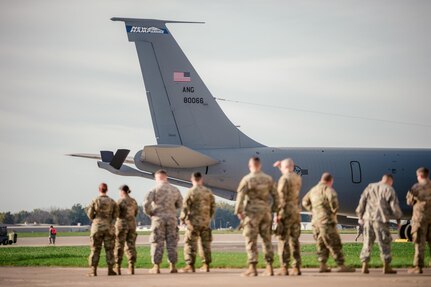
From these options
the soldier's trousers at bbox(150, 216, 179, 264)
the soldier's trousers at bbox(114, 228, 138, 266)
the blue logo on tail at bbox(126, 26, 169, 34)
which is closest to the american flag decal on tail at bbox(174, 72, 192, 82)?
the blue logo on tail at bbox(126, 26, 169, 34)

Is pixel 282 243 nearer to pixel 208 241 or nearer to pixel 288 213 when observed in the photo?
pixel 288 213

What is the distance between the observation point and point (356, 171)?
3634cm

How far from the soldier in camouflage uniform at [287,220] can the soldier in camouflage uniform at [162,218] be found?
9.25ft

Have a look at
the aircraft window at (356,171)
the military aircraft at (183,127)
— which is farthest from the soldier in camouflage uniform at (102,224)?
the aircraft window at (356,171)

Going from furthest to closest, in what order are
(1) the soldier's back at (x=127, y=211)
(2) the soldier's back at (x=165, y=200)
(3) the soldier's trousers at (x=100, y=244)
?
(1) the soldier's back at (x=127, y=211) → (3) the soldier's trousers at (x=100, y=244) → (2) the soldier's back at (x=165, y=200)

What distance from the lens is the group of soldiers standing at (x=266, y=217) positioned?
1817 cm

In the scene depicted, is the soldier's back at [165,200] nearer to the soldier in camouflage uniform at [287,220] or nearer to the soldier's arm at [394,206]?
the soldier in camouflage uniform at [287,220]

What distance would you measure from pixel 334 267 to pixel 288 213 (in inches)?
143

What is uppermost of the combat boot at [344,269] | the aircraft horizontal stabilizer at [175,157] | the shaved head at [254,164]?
the aircraft horizontal stabilizer at [175,157]

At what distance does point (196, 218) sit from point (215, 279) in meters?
2.45

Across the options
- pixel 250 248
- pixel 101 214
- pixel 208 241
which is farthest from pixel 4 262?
pixel 250 248

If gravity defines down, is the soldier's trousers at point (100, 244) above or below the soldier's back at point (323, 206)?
below

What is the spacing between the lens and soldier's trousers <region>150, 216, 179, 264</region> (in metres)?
19.9

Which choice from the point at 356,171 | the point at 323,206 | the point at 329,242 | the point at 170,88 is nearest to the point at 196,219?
the point at 323,206
